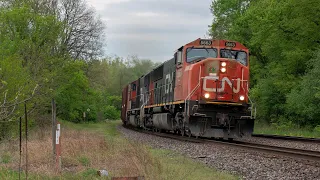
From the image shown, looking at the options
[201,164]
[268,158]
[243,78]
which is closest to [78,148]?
[201,164]

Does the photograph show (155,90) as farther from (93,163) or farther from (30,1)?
(30,1)

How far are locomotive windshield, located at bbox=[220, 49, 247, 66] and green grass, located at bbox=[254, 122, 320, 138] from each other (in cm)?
664

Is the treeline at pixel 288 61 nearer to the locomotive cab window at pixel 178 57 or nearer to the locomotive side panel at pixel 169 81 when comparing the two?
the locomotive side panel at pixel 169 81

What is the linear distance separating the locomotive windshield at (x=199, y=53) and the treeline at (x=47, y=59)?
518cm

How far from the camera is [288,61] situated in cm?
2908

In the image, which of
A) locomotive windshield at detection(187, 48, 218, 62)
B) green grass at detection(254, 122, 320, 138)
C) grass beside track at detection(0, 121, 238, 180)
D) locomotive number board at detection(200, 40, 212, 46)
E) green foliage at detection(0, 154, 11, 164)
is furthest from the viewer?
green grass at detection(254, 122, 320, 138)

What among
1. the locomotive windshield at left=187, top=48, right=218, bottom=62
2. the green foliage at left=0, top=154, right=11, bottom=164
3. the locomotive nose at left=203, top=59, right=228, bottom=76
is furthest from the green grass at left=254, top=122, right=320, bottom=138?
the green foliage at left=0, top=154, right=11, bottom=164

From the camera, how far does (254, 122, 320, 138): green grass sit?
2228cm

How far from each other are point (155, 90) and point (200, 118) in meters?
7.43

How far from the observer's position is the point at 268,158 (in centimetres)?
1066

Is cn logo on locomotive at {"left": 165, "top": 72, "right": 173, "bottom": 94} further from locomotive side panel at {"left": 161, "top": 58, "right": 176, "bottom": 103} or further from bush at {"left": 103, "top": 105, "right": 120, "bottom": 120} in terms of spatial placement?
bush at {"left": 103, "top": 105, "right": 120, "bottom": 120}

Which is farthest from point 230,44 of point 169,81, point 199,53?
point 169,81

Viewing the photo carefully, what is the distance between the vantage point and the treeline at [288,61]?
971 inches

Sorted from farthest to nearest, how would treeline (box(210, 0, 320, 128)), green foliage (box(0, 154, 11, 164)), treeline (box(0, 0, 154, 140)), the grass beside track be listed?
treeline (box(210, 0, 320, 128))
treeline (box(0, 0, 154, 140))
green foliage (box(0, 154, 11, 164))
the grass beside track
